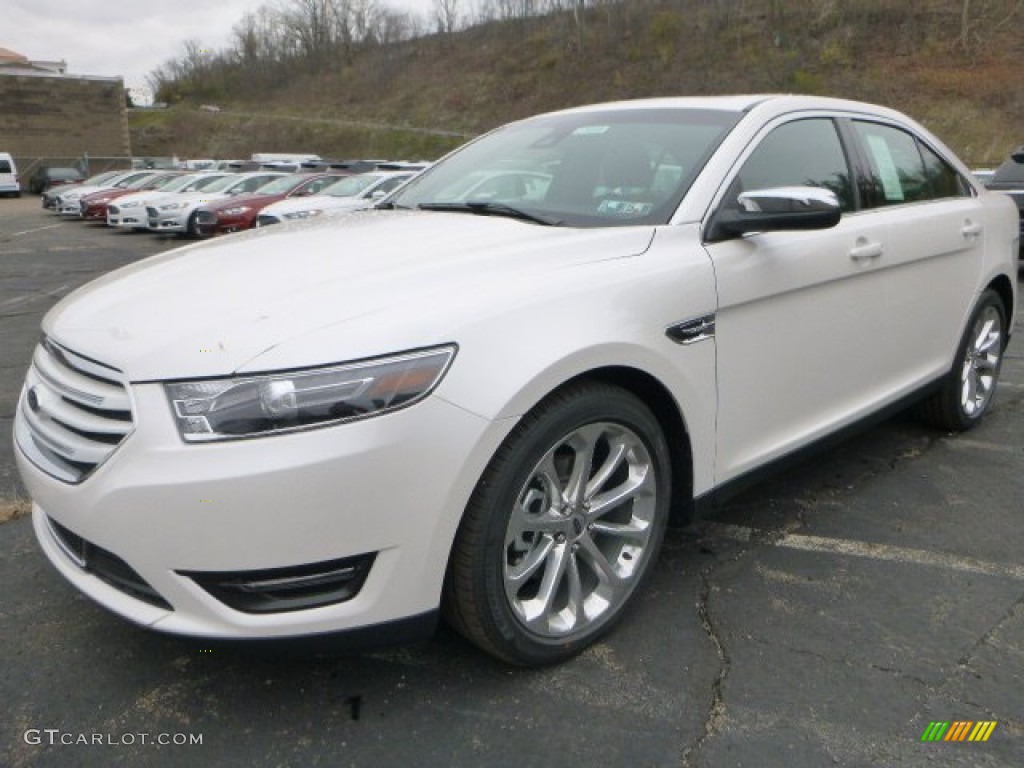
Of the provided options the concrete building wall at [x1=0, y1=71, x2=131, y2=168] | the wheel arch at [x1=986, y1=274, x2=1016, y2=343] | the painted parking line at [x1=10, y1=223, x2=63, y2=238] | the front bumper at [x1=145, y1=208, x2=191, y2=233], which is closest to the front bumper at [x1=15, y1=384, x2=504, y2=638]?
the wheel arch at [x1=986, y1=274, x2=1016, y2=343]

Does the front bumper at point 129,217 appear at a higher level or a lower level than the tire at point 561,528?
higher

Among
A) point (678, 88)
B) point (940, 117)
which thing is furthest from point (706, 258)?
point (678, 88)

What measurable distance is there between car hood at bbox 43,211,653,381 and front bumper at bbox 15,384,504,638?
164 millimetres

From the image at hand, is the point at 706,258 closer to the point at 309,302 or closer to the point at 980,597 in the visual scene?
the point at 309,302

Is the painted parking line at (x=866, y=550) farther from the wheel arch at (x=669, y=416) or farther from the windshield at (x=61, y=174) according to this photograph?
the windshield at (x=61, y=174)

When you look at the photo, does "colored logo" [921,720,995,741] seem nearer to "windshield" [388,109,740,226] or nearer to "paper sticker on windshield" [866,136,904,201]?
"windshield" [388,109,740,226]

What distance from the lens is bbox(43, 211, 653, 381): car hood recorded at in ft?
6.24

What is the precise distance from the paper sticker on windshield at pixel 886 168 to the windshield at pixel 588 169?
94cm

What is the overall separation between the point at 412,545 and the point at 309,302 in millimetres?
647

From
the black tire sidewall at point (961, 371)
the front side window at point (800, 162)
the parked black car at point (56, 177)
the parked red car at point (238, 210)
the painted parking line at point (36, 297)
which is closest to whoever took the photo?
the front side window at point (800, 162)

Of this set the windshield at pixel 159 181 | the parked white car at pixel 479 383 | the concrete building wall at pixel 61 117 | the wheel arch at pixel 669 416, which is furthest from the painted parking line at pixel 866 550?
the concrete building wall at pixel 61 117

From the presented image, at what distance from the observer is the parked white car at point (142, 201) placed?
19.4 metres

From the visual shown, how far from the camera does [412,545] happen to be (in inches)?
75.5

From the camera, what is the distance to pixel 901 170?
3.68 m
